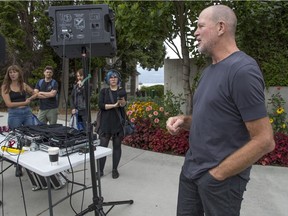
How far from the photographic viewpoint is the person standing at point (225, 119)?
50.4 inches

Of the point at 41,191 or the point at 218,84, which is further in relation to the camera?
the point at 41,191

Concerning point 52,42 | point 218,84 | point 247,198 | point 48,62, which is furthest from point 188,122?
point 48,62

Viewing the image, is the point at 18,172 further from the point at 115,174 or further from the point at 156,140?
the point at 156,140

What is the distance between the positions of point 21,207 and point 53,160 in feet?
3.94

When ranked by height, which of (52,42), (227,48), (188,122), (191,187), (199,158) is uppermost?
(52,42)

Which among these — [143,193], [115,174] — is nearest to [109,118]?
[115,174]

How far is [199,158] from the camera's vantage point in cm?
154

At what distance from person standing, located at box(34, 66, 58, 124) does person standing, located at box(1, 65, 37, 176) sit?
586 mm

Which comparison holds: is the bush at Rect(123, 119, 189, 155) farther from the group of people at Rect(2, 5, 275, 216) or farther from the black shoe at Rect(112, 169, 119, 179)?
the group of people at Rect(2, 5, 275, 216)

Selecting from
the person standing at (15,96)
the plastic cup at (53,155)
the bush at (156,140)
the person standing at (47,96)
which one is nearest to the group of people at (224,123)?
the plastic cup at (53,155)

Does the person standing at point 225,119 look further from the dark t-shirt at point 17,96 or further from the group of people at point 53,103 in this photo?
the dark t-shirt at point 17,96

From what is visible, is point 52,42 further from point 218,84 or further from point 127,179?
point 127,179

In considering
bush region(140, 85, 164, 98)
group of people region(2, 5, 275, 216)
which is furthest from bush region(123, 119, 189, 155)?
bush region(140, 85, 164, 98)

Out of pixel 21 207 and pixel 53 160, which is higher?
pixel 53 160
